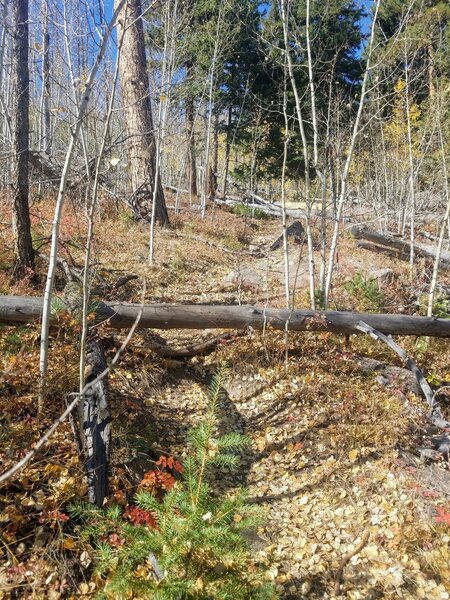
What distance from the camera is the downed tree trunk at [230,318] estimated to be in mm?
4492

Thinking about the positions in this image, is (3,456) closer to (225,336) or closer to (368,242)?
(225,336)

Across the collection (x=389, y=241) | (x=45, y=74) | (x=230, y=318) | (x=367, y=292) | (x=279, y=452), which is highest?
(x=45, y=74)

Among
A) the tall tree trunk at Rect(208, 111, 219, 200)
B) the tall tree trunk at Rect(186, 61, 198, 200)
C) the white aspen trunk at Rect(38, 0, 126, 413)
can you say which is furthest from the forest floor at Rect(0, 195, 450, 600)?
the tall tree trunk at Rect(208, 111, 219, 200)

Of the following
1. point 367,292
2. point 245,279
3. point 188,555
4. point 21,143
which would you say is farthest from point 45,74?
point 367,292

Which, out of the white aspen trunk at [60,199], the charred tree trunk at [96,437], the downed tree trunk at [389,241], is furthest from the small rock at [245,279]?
the white aspen trunk at [60,199]

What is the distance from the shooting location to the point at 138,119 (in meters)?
10.7

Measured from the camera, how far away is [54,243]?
2.91 metres

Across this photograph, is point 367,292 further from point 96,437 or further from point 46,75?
point 46,75

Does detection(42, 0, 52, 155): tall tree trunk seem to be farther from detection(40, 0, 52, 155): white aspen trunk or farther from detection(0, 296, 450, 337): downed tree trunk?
detection(0, 296, 450, 337): downed tree trunk

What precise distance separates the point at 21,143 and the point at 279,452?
5.45 m

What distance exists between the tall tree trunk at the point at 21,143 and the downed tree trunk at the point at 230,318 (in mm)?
1755

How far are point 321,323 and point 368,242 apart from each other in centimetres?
875

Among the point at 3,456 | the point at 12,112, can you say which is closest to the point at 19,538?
the point at 3,456

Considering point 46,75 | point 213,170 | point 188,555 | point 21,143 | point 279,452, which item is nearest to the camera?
point 188,555
